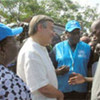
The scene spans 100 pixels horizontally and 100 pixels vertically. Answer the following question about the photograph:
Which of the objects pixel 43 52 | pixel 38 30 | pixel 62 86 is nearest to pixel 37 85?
pixel 43 52

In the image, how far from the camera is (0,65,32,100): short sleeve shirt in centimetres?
180

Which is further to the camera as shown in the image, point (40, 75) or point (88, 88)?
point (88, 88)

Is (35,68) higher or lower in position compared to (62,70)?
higher

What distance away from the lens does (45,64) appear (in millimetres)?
2914

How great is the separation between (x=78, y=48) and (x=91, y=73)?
15.5 inches

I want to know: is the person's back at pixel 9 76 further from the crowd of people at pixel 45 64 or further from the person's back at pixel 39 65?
the person's back at pixel 39 65

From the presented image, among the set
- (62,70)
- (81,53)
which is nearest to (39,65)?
(62,70)

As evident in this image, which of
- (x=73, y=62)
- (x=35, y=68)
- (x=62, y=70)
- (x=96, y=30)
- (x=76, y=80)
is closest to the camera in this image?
(x=35, y=68)

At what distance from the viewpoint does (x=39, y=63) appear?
286 cm

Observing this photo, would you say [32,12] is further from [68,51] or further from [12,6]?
[68,51]

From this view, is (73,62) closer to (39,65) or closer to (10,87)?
(39,65)

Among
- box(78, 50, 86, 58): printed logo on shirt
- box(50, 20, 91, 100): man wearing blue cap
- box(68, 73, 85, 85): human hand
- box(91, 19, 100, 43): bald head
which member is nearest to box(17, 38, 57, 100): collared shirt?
box(68, 73, 85, 85): human hand

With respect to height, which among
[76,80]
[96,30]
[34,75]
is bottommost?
[76,80]

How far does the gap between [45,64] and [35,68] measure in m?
0.13
